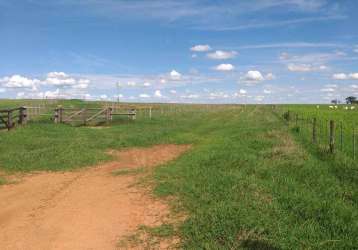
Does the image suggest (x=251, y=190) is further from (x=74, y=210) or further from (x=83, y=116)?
(x=83, y=116)

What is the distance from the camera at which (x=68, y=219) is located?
7742mm

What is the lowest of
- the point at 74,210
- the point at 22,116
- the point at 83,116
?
the point at 74,210

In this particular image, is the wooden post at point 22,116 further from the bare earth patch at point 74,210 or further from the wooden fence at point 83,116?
the bare earth patch at point 74,210

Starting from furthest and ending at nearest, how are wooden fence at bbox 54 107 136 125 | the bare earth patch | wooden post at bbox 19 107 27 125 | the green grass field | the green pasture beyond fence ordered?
wooden fence at bbox 54 107 136 125 → wooden post at bbox 19 107 27 125 → the green pasture beyond fence → the bare earth patch → the green grass field

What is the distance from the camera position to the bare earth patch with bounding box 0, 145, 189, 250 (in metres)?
6.72

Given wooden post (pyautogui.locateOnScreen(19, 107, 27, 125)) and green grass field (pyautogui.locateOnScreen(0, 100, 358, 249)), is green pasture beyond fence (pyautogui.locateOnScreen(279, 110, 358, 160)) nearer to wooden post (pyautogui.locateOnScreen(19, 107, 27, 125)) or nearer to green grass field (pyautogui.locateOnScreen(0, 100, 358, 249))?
green grass field (pyautogui.locateOnScreen(0, 100, 358, 249))

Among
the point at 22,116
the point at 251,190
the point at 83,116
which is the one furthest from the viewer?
the point at 83,116

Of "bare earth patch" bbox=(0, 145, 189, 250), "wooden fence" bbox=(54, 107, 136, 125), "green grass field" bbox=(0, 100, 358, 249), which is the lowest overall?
"bare earth patch" bbox=(0, 145, 189, 250)

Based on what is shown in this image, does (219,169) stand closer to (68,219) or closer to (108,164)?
(108,164)

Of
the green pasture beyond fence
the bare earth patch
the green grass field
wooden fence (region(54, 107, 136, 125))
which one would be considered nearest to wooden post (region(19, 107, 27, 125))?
wooden fence (region(54, 107, 136, 125))

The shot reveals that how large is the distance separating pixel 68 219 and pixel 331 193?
18.7ft

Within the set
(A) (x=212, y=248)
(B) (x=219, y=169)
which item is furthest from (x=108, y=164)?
(A) (x=212, y=248)

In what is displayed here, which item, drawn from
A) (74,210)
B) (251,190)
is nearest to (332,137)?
(251,190)

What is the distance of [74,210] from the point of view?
27.4 feet
